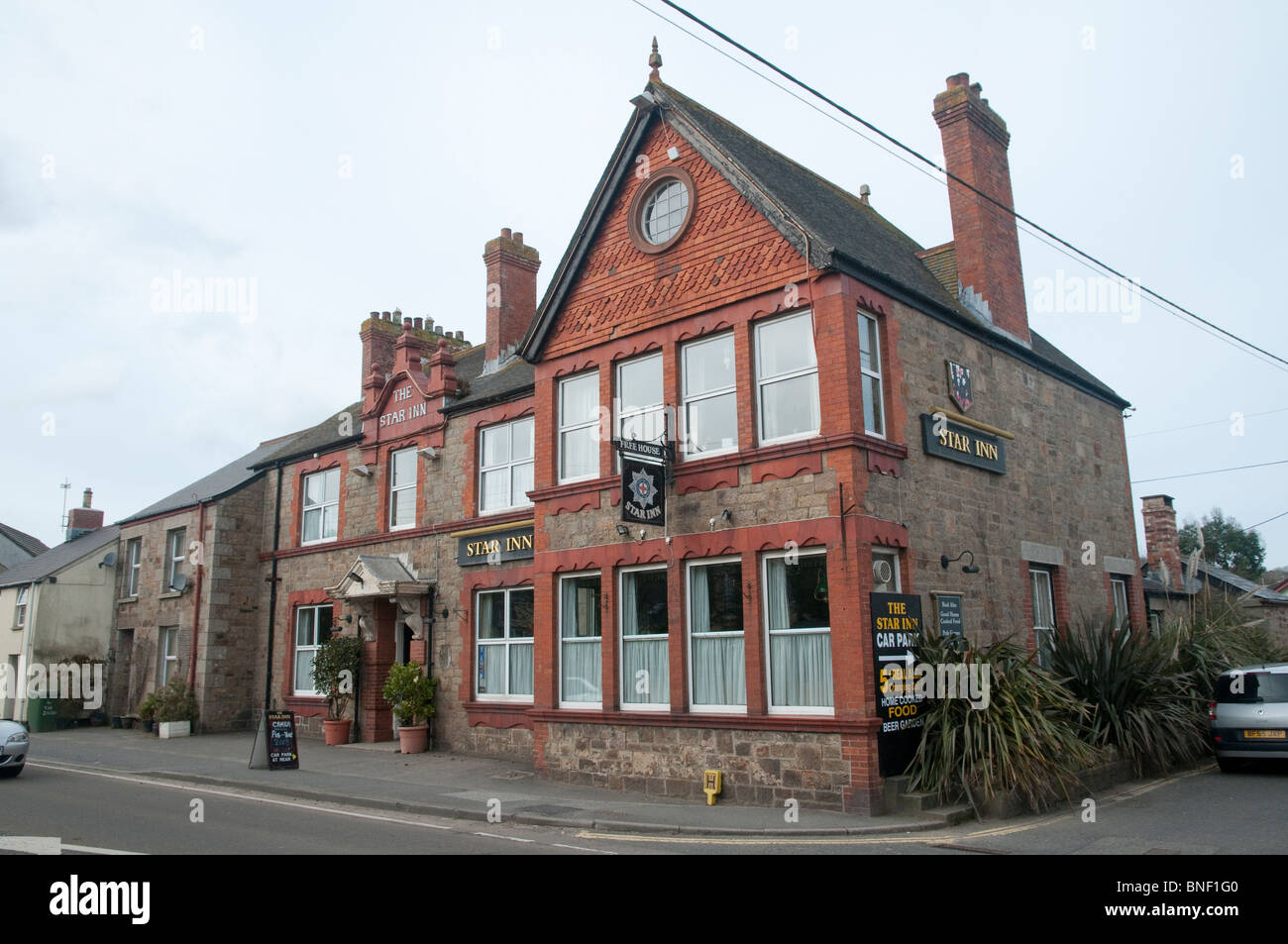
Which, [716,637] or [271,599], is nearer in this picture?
[716,637]

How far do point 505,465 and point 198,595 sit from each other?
35.4 ft

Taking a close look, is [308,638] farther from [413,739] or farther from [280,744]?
[280,744]

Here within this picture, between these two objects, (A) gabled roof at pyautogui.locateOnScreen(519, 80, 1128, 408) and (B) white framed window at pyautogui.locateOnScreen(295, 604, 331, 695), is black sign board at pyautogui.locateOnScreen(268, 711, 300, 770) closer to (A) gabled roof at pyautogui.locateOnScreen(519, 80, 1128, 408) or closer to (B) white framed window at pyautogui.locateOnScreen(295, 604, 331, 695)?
(B) white framed window at pyautogui.locateOnScreen(295, 604, 331, 695)

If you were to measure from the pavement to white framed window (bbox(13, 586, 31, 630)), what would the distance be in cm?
793

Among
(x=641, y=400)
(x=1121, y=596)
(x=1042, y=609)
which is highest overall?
(x=641, y=400)

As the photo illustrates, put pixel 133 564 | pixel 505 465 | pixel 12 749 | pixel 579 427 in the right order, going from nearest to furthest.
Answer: pixel 12 749, pixel 579 427, pixel 505 465, pixel 133 564

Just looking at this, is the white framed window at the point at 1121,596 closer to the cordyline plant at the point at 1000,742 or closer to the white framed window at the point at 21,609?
the cordyline plant at the point at 1000,742

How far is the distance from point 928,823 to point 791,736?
6.60 feet

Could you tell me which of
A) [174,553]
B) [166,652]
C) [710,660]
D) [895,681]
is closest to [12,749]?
[166,652]

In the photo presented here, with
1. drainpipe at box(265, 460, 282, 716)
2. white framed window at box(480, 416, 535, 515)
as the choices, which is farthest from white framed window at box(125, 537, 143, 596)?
white framed window at box(480, 416, 535, 515)

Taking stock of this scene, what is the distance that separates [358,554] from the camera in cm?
2167

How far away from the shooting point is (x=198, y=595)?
24.2 m
